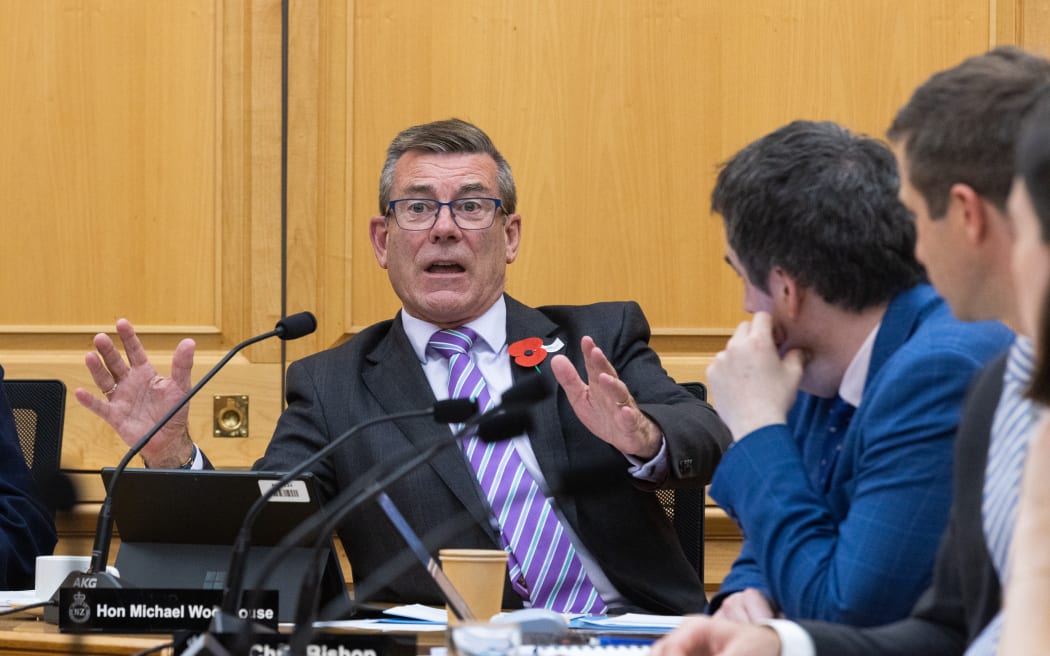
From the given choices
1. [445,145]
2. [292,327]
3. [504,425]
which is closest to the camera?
[504,425]

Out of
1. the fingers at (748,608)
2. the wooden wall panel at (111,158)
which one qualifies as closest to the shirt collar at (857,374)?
the fingers at (748,608)

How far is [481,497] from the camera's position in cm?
242

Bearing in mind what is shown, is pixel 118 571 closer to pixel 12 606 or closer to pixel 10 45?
pixel 12 606

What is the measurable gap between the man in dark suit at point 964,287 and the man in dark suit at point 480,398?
0.97 m

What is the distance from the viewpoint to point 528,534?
7.87 feet

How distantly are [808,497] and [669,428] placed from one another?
783mm

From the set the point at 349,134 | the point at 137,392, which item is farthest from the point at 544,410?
the point at 349,134

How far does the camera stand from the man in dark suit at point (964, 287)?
115cm

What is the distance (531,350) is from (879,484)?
1.22m

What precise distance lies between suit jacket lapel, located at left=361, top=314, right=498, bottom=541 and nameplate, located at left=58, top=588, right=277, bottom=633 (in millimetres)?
791

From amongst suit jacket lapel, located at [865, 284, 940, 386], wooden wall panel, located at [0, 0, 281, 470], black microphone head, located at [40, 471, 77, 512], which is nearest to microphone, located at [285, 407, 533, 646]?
suit jacket lapel, located at [865, 284, 940, 386]

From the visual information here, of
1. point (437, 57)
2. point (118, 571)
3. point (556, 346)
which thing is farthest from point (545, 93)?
point (118, 571)

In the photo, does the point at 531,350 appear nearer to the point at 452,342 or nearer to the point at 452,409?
the point at 452,342

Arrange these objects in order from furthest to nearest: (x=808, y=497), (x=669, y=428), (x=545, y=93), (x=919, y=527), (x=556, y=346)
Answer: (x=545, y=93) → (x=556, y=346) → (x=669, y=428) → (x=808, y=497) → (x=919, y=527)
